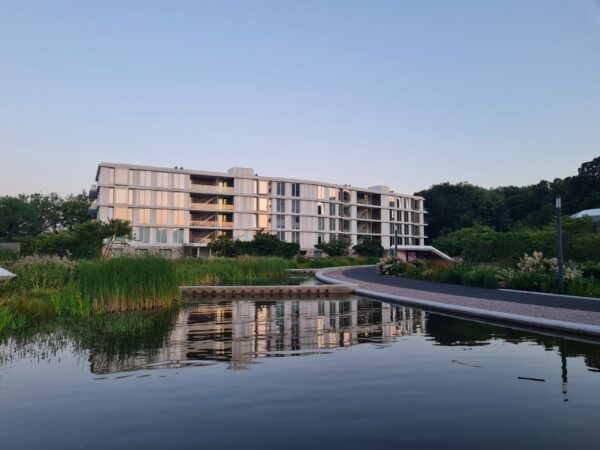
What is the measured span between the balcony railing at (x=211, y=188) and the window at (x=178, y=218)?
14.3 ft

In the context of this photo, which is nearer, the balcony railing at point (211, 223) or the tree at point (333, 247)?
the balcony railing at point (211, 223)

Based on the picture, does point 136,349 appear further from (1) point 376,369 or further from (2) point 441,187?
(2) point 441,187

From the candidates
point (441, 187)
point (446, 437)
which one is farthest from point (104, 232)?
point (441, 187)

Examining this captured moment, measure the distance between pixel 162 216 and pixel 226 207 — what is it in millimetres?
10401

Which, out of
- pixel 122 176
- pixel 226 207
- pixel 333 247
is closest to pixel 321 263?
pixel 333 247

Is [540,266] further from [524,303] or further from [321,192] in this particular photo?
[321,192]

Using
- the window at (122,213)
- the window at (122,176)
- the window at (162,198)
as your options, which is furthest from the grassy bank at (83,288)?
the window at (162,198)

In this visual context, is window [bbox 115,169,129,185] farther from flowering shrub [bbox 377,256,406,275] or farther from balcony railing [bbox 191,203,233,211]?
flowering shrub [bbox 377,256,406,275]

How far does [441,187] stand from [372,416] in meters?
107

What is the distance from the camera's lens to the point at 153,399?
664 cm

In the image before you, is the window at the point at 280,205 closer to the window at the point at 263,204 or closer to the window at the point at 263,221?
the window at the point at 263,204

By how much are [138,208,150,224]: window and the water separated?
57.4 metres

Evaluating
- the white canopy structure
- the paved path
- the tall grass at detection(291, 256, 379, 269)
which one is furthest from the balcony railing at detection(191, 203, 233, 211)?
the white canopy structure

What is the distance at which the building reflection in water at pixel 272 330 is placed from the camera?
964 centimetres
